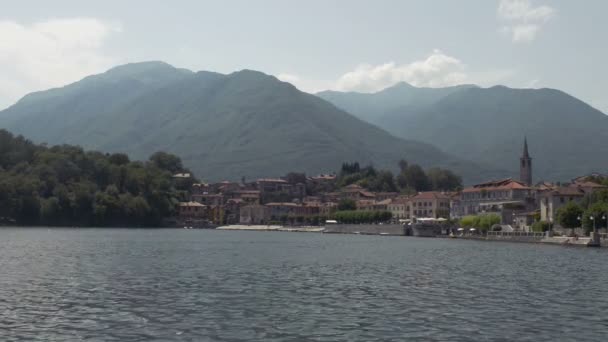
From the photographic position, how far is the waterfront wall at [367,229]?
142 metres

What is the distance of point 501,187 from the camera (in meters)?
144

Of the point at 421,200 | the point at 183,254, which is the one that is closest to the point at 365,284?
the point at 183,254

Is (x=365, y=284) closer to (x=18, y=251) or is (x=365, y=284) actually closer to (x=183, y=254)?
(x=183, y=254)

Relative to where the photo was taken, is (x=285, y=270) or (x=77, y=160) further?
(x=77, y=160)

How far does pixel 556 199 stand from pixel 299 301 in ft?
273

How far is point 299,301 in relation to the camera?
112 feet

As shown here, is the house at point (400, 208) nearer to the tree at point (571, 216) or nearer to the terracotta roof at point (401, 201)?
the terracotta roof at point (401, 201)

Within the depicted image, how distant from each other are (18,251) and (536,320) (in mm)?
49932

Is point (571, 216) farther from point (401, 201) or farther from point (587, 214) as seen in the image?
point (401, 201)

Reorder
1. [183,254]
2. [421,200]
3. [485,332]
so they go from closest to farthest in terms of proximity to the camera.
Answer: [485,332]
[183,254]
[421,200]

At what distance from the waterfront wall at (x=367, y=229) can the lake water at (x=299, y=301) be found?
83.7m

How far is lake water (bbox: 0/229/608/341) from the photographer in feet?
87.2

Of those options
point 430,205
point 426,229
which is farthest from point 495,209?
point 430,205

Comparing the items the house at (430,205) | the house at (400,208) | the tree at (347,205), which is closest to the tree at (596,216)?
the house at (430,205)
